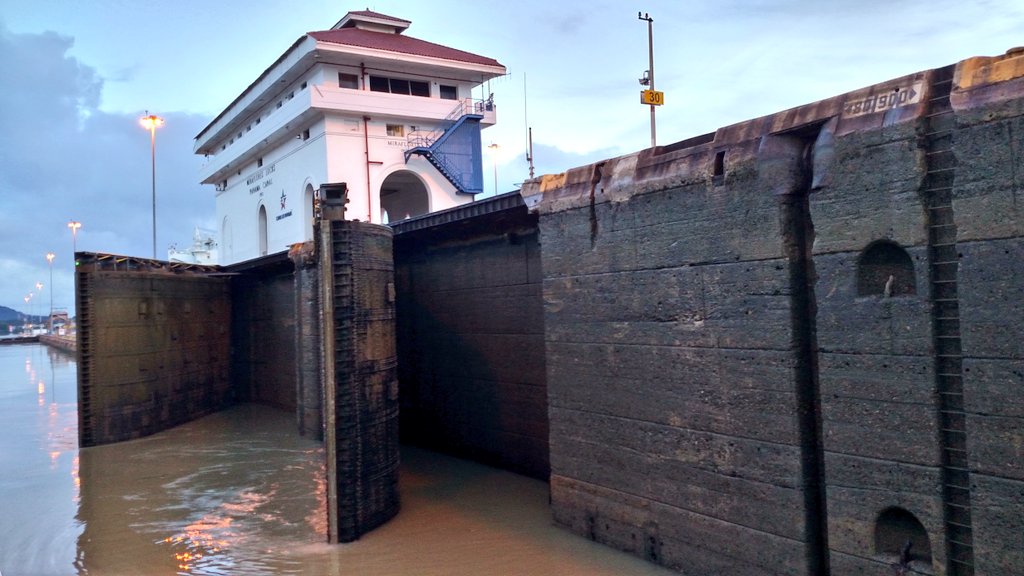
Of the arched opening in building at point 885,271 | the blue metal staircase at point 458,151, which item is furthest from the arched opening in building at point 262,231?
the arched opening in building at point 885,271

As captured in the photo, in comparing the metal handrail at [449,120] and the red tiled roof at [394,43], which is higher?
the red tiled roof at [394,43]

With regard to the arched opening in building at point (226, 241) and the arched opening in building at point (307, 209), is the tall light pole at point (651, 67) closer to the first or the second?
the arched opening in building at point (307, 209)

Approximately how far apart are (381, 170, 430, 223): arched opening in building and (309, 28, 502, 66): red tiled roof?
5.10 metres

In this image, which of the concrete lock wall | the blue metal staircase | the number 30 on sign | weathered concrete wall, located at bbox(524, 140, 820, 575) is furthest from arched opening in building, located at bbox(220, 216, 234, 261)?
the concrete lock wall

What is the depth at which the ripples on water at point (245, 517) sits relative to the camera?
1070cm

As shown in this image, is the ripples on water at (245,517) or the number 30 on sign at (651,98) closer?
the ripples on water at (245,517)

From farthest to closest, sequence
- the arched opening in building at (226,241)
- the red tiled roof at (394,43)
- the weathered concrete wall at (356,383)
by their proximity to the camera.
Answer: the arched opening in building at (226,241) < the red tiled roof at (394,43) < the weathered concrete wall at (356,383)

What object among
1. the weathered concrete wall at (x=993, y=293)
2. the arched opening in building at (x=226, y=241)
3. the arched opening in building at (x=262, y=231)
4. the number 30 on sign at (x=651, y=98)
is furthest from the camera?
the arched opening in building at (x=226, y=241)

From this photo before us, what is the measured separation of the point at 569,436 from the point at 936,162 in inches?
249

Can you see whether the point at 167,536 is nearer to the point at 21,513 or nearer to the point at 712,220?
the point at 21,513

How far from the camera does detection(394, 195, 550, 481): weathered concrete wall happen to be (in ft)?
47.7

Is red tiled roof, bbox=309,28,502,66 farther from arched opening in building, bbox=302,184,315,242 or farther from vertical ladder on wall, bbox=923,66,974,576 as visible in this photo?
vertical ladder on wall, bbox=923,66,974,576

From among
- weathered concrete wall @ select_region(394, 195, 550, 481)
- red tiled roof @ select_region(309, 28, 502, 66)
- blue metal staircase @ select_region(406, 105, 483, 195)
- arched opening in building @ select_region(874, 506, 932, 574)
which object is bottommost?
arched opening in building @ select_region(874, 506, 932, 574)

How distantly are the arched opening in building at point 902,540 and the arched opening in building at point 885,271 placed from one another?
214 cm
